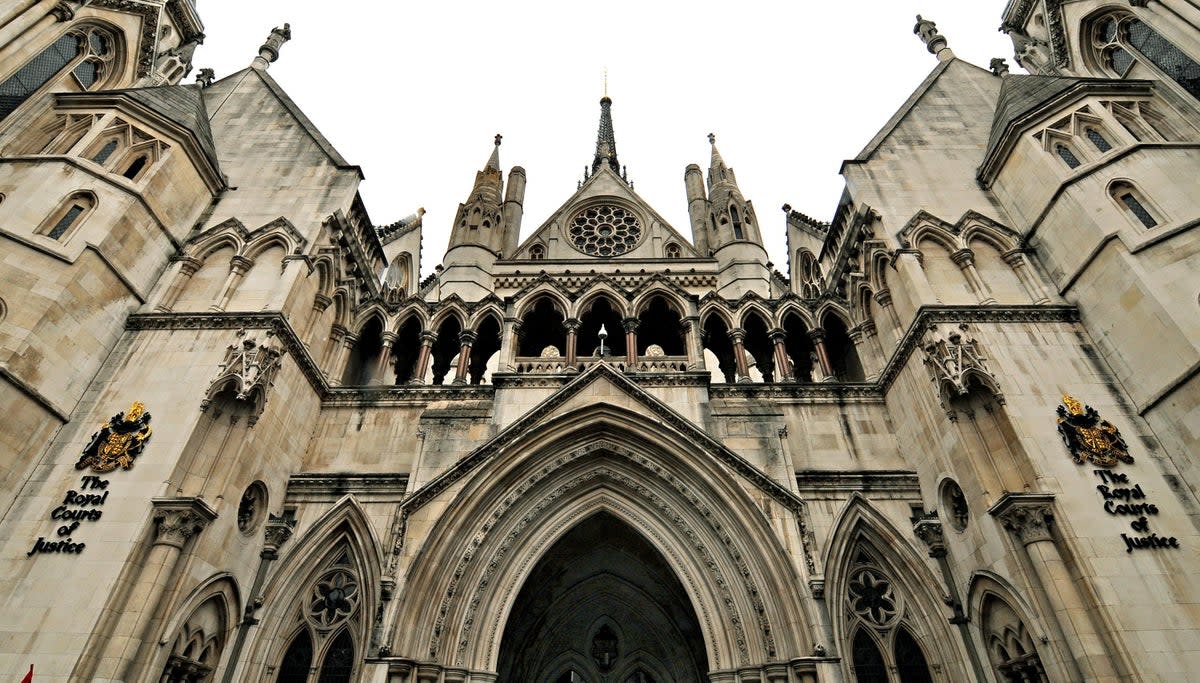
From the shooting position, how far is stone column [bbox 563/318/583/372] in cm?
1451

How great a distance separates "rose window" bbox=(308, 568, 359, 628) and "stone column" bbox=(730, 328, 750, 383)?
9.43 metres

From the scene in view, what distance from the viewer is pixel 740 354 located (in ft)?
49.0

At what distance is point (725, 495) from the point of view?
11609mm

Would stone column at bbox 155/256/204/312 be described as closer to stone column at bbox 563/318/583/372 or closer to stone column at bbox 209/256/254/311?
stone column at bbox 209/256/254/311

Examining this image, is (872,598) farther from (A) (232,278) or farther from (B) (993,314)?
(A) (232,278)

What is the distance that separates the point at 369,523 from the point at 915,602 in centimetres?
1064

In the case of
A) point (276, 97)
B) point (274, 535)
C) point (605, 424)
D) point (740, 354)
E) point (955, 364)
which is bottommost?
point (274, 535)

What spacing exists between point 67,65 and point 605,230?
1733 centimetres

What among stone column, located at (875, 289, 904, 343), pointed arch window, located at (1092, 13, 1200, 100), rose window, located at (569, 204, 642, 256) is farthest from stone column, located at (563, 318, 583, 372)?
pointed arch window, located at (1092, 13, 1200, 100)

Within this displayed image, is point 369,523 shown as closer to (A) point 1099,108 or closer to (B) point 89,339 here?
(B) point 89,339

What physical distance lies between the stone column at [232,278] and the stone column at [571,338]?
7.39 meters

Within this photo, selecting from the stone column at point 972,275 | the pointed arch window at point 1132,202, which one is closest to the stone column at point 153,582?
the stone column at point 972,275

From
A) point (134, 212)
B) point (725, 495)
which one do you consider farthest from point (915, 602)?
point (134, 212)

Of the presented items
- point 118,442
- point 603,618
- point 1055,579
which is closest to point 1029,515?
point 1055,579
